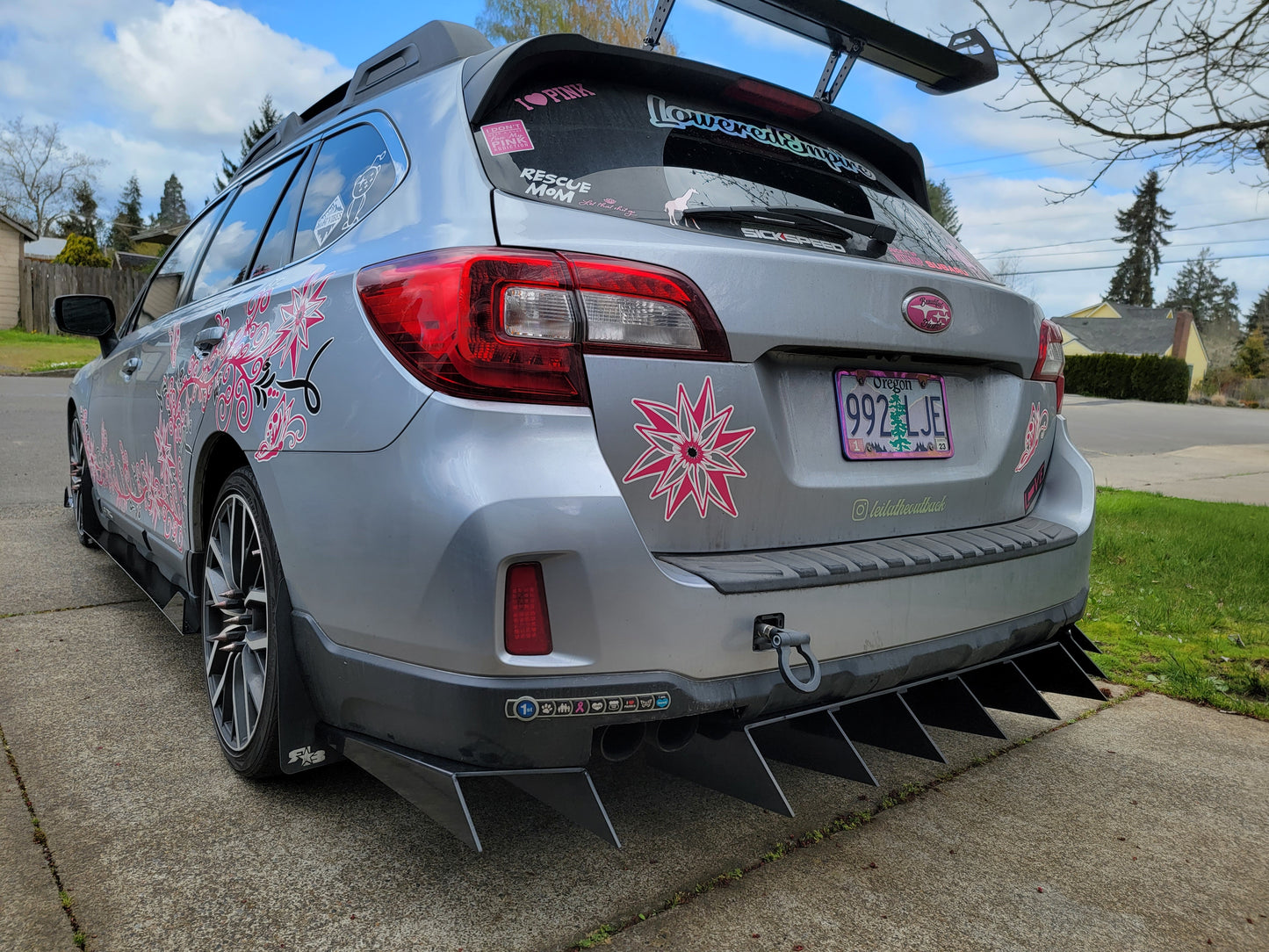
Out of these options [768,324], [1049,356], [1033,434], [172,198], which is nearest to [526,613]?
[768,324]

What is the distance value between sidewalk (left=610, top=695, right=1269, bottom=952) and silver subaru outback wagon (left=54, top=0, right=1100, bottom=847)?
26 cm

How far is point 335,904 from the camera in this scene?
1.91 metres

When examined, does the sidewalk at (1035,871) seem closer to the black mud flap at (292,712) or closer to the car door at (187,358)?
the black mud flap at (292,712)

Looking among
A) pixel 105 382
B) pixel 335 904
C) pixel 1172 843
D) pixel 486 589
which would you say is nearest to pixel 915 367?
pixel 486 589

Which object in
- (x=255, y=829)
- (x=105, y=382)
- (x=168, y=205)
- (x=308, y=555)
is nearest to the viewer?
(x=308, y=555)

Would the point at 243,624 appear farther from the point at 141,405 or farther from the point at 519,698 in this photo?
the point at 141,405

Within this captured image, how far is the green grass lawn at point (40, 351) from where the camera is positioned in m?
19.5

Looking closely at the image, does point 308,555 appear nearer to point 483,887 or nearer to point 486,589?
point 486,589

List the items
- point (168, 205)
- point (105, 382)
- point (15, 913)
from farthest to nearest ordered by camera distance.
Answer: point (168, 205) → point (105, 382) → point (15, 913)

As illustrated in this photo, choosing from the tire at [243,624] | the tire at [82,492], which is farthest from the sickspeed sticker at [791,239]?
the tire at [82,492]

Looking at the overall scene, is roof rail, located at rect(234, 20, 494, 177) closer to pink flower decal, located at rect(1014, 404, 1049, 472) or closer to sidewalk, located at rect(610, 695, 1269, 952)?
pink flower decal, located at rect(1014, 404, 1049, 472)

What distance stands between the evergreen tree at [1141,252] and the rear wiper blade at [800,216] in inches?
3548

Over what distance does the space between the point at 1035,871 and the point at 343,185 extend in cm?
236

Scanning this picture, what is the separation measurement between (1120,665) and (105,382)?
4469 millimetres
